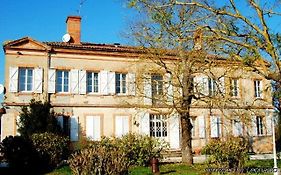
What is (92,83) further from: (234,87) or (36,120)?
(234,87)

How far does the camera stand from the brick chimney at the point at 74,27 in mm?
26680

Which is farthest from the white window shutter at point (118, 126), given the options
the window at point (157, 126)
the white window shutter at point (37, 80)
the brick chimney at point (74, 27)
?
the brick chimney at point (74, 27)

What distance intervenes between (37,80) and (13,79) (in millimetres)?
1467

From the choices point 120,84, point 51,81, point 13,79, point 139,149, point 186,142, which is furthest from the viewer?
point 120,84

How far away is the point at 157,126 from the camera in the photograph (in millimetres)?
26844

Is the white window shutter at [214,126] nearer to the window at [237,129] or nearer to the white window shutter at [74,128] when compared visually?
the window at [237,129]

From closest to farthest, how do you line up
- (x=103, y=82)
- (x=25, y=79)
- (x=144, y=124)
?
(x=25, y=79)
(x=103, y=82)
(x=144, y=124)

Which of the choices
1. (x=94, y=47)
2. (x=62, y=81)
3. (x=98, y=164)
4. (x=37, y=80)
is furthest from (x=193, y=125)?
(x=98, y=164)

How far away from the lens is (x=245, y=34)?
8664 mm

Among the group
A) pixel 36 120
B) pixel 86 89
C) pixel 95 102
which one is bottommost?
pixel 36 120

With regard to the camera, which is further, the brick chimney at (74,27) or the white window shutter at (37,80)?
the brick chimney at (74,27)

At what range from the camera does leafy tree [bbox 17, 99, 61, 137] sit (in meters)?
21.7

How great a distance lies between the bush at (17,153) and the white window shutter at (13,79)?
5.95 meters

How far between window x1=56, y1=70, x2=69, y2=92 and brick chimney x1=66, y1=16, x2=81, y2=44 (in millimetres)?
2748
